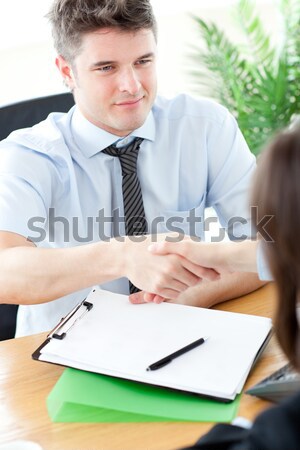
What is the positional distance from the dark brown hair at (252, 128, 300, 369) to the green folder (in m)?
0.38

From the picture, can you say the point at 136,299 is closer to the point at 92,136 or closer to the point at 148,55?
the point at 92,136

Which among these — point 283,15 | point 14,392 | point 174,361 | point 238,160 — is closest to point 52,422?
point 14,392

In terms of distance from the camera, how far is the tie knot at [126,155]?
189 cm

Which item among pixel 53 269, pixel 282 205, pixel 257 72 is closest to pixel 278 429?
pixel 282 205

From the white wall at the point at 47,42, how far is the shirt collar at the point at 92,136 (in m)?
1.36

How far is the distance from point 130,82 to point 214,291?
63cm

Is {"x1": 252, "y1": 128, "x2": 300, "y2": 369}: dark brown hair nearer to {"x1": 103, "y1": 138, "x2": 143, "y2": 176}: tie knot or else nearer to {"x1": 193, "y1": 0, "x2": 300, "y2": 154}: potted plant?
{"x1": 103, "y1": 138, "x2": 143, "y2": 176}: tie knot

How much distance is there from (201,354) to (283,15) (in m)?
2.59

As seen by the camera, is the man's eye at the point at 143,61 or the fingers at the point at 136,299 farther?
the man's eye at the point at 143,61

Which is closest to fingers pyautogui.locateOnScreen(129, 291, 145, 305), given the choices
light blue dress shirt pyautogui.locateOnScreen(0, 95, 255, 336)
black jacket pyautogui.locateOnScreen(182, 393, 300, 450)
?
light blue dress shirt pyautogui.locateOnScreen(0, 95, 255, 336)

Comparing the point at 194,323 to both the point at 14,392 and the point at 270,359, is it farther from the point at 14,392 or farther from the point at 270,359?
the point at 14,392

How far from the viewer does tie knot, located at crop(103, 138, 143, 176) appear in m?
1.89

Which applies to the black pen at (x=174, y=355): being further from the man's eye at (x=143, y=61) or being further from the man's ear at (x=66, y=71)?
the man's ear at (x=66, y=71)

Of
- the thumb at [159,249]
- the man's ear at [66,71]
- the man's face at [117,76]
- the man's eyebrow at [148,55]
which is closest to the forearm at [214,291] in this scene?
the thumb at [159,249]
